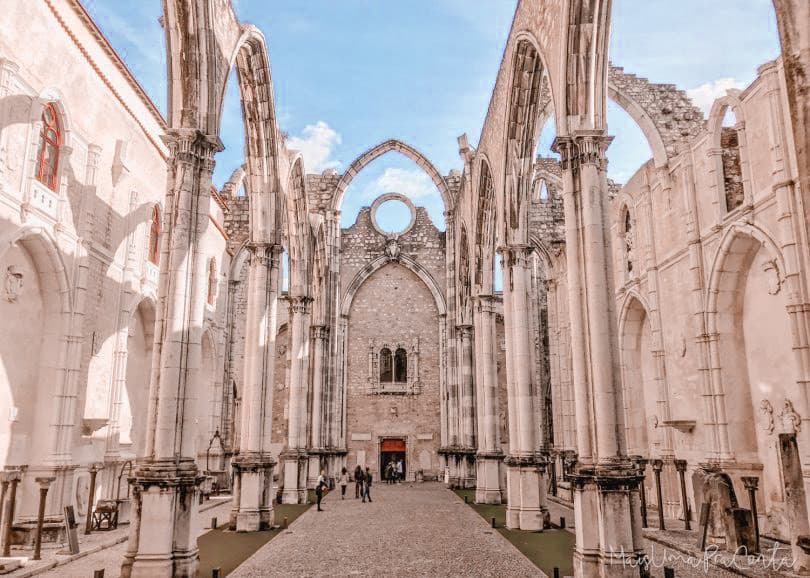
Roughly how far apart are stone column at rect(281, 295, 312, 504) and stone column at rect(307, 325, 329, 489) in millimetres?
3313

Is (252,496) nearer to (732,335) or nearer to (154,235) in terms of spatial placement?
(154,235)

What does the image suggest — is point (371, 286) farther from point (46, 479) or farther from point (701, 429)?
point (46, 479)

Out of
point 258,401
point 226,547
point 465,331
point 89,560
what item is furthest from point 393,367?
point 89,560

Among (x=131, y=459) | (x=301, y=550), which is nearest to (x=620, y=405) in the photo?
(x=301, y=550)

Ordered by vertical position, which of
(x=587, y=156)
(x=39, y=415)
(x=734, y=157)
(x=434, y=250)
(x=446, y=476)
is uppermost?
(x=434, y=250)

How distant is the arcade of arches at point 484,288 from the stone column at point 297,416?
0.25ft

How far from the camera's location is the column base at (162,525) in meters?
7.49

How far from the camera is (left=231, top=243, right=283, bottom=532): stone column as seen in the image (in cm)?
1236

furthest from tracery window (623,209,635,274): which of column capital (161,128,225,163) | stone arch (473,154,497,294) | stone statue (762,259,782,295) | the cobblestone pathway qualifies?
column capital (161,128,225,163)

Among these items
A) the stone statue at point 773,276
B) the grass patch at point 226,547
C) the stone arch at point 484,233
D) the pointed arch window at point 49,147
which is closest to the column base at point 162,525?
the grass patch at point 226,547

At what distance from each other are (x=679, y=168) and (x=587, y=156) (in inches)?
260

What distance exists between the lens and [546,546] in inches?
411

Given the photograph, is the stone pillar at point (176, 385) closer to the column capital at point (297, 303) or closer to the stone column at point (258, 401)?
the stone column at point (258, 401)

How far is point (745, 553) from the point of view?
924 cm
